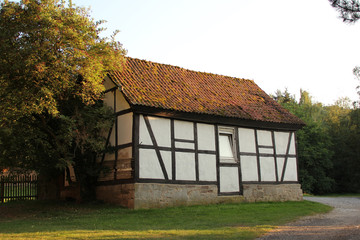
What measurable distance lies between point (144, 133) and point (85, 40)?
13.2ft

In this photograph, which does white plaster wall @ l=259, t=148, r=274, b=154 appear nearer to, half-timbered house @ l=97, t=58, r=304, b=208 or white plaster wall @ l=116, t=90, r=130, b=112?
half-timbered house @ l=97, t=58, r=304, b=208

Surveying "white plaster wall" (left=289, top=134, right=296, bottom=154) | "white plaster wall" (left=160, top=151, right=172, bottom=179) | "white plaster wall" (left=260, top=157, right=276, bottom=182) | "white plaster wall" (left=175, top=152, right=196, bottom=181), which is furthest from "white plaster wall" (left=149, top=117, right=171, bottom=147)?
"white plaster wall" (left=289, top=134, right=296, bottom=154)

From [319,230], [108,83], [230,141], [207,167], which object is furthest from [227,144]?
[319,230]

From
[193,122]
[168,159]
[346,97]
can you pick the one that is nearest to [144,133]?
[168,159]

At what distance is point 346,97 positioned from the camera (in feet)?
168

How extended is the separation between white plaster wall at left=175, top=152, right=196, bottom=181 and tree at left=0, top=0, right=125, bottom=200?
118 inches

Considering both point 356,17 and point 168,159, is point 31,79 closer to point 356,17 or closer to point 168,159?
point 168,159

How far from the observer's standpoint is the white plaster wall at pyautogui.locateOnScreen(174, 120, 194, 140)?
16.1 m

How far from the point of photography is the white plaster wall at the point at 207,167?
1644 cm

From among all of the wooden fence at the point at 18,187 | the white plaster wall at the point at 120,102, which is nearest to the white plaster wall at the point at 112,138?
the white plaster wall at the point at 120,102

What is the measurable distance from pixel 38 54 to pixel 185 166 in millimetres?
7042

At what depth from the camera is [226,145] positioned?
17.9 meters

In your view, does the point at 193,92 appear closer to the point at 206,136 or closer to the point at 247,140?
the point at 206,136

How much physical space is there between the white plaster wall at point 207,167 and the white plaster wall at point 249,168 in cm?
169
